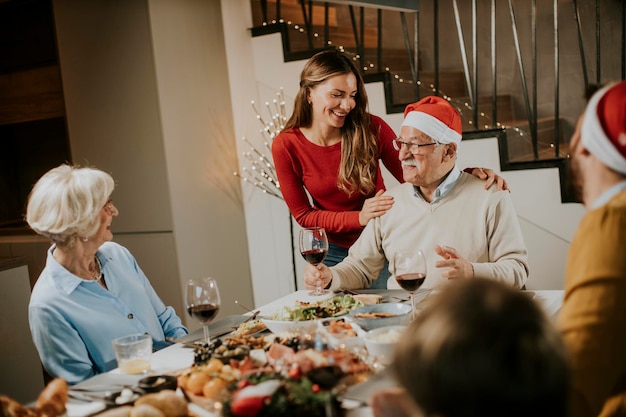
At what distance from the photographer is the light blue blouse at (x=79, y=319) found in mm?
1868

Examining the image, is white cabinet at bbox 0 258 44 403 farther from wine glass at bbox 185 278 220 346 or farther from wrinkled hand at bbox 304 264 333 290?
wine glass at bbox 185 278 220 346

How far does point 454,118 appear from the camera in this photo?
2.47m

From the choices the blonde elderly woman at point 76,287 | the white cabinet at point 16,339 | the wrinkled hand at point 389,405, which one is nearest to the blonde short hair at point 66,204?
the blonde elderly woman at point 76,287

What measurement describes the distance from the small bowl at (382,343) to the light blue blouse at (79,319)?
0.79 metres

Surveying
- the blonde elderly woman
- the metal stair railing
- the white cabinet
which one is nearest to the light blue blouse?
the blonde elderly woman

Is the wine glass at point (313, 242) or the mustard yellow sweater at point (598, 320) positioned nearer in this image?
the mustard yellow sweater at point (598, 320)

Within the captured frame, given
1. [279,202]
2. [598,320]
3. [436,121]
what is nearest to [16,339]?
[279,202]

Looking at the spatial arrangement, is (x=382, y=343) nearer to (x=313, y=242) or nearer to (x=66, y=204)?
(x=313, y=242)

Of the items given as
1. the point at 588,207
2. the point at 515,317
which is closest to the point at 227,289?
the point at 588,207

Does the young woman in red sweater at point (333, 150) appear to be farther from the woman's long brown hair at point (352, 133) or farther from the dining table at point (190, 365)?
the dining table at point (190, 365)

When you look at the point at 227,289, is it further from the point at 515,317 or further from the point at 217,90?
the point at 515,317

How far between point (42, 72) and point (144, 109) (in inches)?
44.3

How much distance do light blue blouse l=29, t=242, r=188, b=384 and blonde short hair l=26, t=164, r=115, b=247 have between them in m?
0.10

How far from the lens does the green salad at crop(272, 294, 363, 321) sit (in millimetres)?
1887
